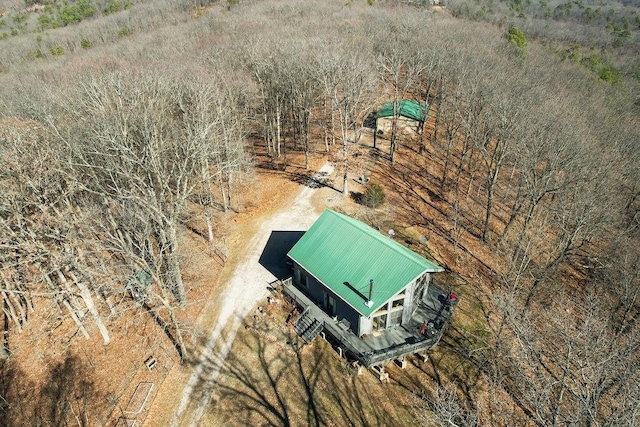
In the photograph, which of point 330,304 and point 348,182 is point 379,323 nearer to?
point 330,304

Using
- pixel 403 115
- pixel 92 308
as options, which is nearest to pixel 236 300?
pixel 92 308

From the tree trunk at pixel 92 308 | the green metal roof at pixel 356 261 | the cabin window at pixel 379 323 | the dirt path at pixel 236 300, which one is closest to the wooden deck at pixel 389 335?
the cabin window at pixel 379 323

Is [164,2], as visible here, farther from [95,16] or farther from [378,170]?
[378,170]

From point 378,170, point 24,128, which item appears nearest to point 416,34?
point 378,170

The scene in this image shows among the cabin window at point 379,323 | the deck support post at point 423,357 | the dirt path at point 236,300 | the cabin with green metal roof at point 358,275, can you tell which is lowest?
the deck support post at point 423,357

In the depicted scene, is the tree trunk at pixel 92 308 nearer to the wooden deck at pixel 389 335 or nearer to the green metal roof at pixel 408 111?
the wooden deck at pixel 389 335

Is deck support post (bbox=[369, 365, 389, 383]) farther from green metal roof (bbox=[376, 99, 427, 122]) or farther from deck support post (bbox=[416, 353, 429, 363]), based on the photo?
green metal roof (bbox=[376, 99, 427, 122])
